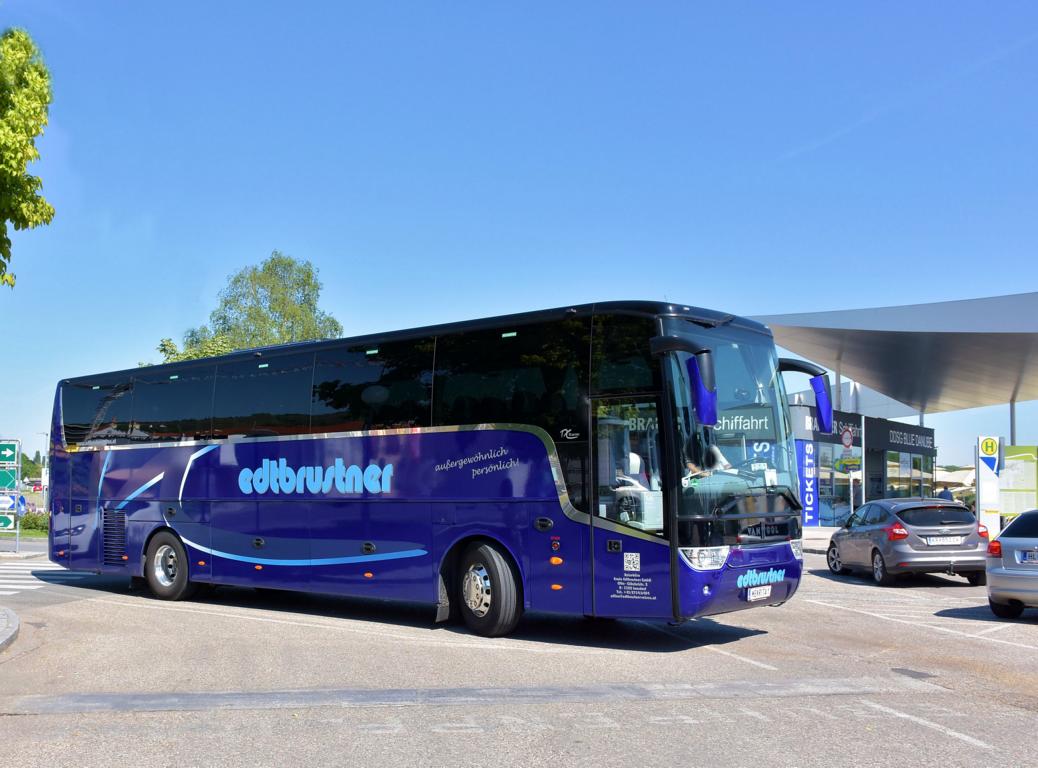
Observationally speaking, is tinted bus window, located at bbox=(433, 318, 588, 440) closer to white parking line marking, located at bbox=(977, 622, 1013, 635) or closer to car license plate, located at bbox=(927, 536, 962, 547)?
white parking line marking, located at bbox=(977, 622, 1013, 635)

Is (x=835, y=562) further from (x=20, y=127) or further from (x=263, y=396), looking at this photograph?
(x=20, y=127)

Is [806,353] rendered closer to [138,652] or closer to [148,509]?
[148,509]

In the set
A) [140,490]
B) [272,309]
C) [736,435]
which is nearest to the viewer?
[736,435]

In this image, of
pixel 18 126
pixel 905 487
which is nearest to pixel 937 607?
pixel 18 126

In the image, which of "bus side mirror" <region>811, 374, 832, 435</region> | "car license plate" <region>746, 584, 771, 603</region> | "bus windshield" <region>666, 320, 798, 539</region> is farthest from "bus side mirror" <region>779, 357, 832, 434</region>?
"car license plate" <region>746, 584, 771, 603</region>

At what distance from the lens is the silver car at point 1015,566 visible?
12.6 metres

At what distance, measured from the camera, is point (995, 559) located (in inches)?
514

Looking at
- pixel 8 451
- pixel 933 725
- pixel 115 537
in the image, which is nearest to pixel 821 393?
pixel 933 725

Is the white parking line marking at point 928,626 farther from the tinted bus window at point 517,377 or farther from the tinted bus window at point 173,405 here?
the tinted bus window at point 173,405

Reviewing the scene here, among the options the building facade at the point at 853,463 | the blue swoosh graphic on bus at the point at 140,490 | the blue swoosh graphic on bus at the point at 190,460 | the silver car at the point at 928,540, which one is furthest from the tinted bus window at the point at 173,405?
the building facade at the point at 853,463

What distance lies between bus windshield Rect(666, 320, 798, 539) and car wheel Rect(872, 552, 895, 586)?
7.47m

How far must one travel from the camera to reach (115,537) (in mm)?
17031

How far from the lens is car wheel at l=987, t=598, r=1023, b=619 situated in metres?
13.3

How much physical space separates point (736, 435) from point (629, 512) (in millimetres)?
1379
